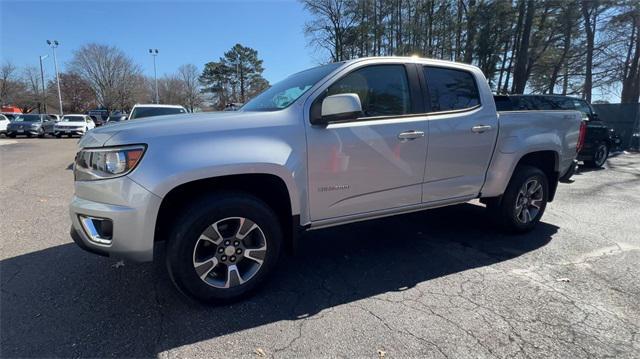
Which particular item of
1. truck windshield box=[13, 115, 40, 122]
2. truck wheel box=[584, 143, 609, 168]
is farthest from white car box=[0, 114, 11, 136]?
truck wheel box=[584, 143, 609, 168]

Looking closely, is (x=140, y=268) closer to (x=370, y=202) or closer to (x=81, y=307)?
(x=81, y=307)

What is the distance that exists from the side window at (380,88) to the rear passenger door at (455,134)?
276 mm

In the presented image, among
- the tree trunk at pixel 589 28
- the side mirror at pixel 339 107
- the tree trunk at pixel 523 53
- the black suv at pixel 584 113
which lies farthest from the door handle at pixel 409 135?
the tree trunk at pixel 589 28

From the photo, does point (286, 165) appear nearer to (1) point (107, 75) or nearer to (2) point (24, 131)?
(2) point (24, 131)

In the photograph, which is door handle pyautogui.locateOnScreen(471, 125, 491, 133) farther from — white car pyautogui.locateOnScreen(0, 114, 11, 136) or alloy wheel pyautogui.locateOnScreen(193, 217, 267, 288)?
white car pyautogui.locateOnScreen(0, 114, 11, 136)

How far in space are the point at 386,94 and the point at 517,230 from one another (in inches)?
97.7

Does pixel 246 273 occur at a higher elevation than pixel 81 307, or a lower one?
higher

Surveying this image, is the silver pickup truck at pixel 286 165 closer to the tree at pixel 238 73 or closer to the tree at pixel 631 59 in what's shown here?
the tree at pixel 631 59

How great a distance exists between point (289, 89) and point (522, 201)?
3.11 meters

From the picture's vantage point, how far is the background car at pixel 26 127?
24920 mm

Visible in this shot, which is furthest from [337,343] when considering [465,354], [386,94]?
[386,94]

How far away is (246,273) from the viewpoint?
118 inches

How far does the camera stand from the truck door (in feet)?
10.2

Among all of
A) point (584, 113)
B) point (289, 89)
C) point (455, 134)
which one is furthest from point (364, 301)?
point (584, 113)
